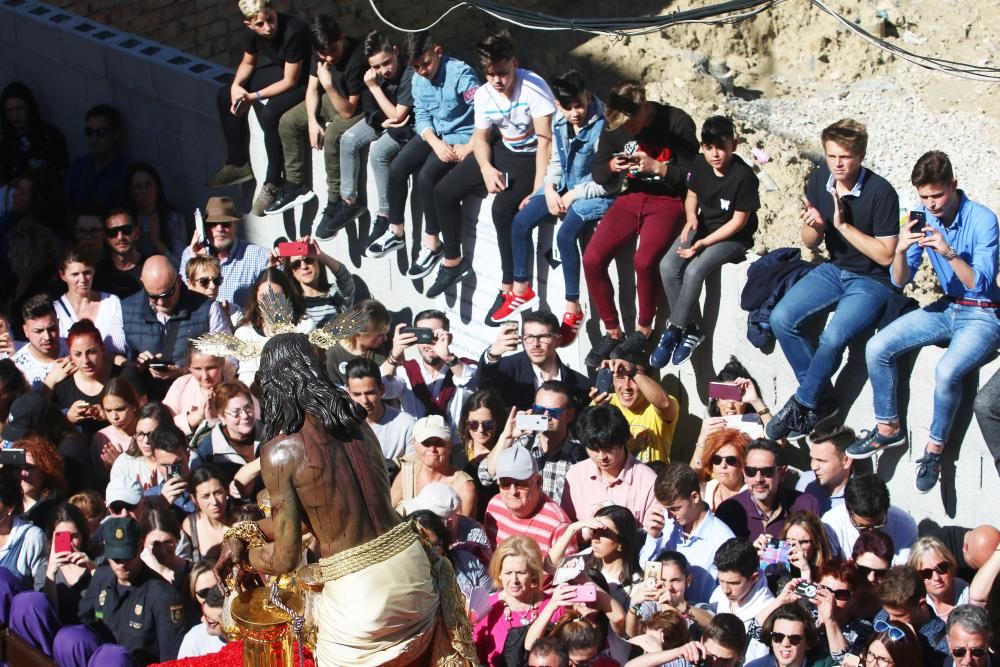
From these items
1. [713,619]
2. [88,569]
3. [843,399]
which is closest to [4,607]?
[88,569]

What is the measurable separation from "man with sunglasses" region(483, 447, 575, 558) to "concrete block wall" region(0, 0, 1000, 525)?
1.46 meters

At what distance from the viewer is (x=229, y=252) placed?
13414 millimetres

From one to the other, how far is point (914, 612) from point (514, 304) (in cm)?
412

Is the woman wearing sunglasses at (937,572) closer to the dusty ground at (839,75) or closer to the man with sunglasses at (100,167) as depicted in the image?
the dusty ground at (839,75)

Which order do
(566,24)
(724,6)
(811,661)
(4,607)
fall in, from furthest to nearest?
(566,24) → (724,6) → (4,607) → (811,661)

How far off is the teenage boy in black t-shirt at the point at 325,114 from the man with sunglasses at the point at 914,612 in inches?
220

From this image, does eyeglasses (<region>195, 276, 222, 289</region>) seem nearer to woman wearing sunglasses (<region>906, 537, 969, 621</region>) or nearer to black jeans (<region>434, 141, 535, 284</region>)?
black jeans (<region>434, 141, 535, 284</region>)

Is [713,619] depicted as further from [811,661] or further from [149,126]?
[149,126]

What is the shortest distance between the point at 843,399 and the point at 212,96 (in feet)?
18.5

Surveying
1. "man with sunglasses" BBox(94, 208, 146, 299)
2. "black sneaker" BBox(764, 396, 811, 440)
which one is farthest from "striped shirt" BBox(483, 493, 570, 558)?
"man with sunglasses" BBox(94, 208, 146, 299)

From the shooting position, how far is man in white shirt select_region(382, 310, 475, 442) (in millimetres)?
11977

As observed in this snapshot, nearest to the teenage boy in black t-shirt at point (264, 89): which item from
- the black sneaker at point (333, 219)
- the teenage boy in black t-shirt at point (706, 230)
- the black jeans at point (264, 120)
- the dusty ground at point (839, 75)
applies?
the black jeans at point (264, 120)

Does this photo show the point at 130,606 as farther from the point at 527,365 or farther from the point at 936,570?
the point at 936,570

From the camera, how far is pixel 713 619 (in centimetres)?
934
